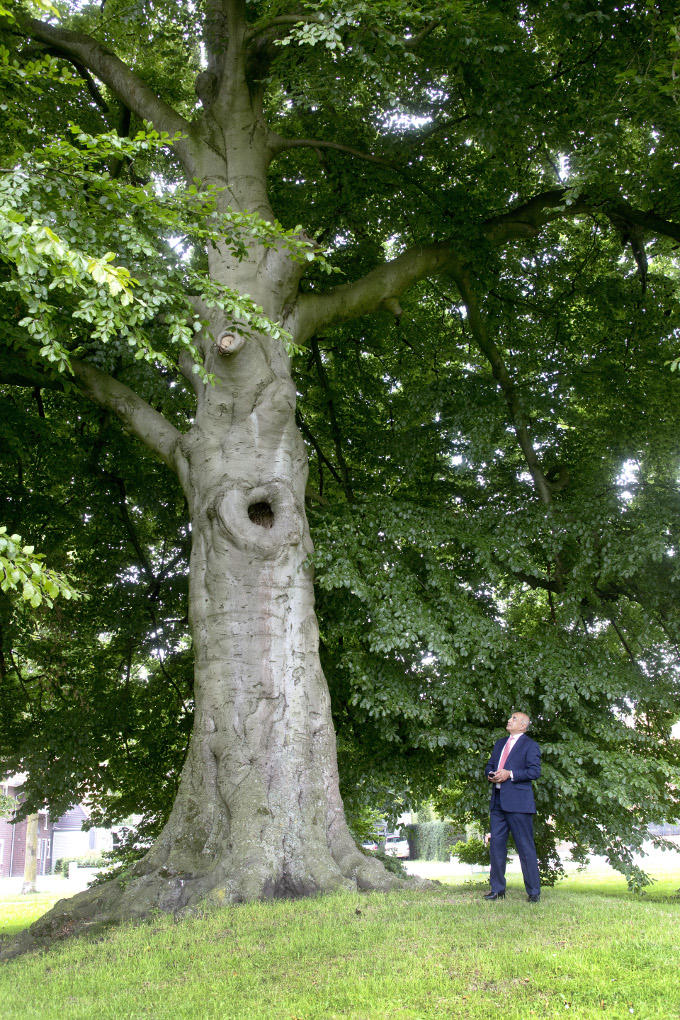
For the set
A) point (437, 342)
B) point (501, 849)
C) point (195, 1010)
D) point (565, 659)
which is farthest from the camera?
point (437, 342)

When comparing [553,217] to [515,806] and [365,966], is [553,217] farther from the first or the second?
[365,966]

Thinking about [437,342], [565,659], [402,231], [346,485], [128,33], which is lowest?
[565,659]

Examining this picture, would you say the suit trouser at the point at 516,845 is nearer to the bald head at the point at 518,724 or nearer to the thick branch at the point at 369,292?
the bald head at the point at 518,724

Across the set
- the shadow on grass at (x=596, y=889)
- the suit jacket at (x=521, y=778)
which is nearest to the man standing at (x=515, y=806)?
the suit jacket at (x=521, y=778)

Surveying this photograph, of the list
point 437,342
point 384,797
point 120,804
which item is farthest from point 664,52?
point 120,804

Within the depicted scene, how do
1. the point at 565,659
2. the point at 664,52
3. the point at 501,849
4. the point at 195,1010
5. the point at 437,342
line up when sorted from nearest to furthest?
the point at 195,1010
the point at 501,849
the point at 664,52
the point at 565,659
the point at 437,342

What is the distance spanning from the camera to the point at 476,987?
394cm

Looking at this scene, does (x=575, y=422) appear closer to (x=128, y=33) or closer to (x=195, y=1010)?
(x=128, y=33)

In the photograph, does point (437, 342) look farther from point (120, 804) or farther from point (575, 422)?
point (120, 804)

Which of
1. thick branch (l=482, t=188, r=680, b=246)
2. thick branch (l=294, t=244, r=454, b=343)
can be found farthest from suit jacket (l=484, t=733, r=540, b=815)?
thick branch (l=482, t=188, r=680, b=246)

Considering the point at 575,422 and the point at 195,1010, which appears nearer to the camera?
the point at 195,1010

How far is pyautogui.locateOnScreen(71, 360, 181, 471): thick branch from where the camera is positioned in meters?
8.81

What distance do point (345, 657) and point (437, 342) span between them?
7.24 meters

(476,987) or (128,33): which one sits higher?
(128,33)
